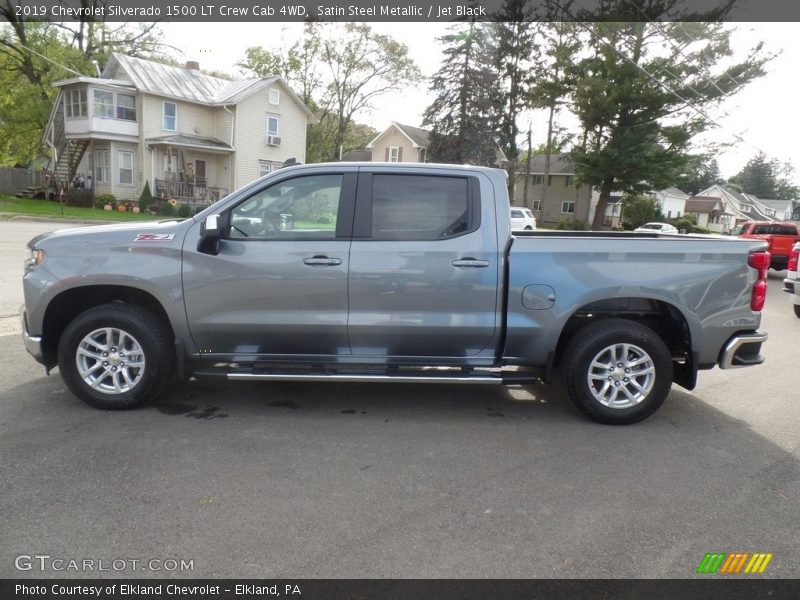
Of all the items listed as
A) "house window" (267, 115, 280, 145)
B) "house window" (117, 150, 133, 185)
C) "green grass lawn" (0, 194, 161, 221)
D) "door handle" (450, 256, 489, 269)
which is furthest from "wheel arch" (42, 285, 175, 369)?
"house window" (267, 115, 280, 145)

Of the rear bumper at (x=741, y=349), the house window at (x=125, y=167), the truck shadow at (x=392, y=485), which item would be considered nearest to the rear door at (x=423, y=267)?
the truck shadow at (x=392, y=485)

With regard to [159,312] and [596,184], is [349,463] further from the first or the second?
[596,184]

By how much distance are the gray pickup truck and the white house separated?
3052 cm

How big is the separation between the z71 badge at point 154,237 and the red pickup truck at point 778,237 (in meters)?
20.9

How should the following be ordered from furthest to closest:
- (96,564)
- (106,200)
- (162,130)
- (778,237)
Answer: (162,130) → (106,200) → (778,237) → (96,564)

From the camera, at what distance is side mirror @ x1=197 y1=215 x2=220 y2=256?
459cm

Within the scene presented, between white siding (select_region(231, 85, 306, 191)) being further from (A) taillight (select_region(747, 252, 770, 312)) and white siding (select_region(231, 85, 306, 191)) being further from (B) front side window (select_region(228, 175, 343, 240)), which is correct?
(A) taillight (select_region(747, 252, 770, 312))

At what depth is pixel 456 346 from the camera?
4.85 m

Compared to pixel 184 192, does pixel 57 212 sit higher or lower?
lower

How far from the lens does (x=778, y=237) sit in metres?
20.7

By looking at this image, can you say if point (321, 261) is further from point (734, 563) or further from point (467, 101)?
point (467, 101)

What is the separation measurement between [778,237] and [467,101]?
79.7 ft

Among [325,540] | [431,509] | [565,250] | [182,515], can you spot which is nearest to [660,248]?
[565,250]
